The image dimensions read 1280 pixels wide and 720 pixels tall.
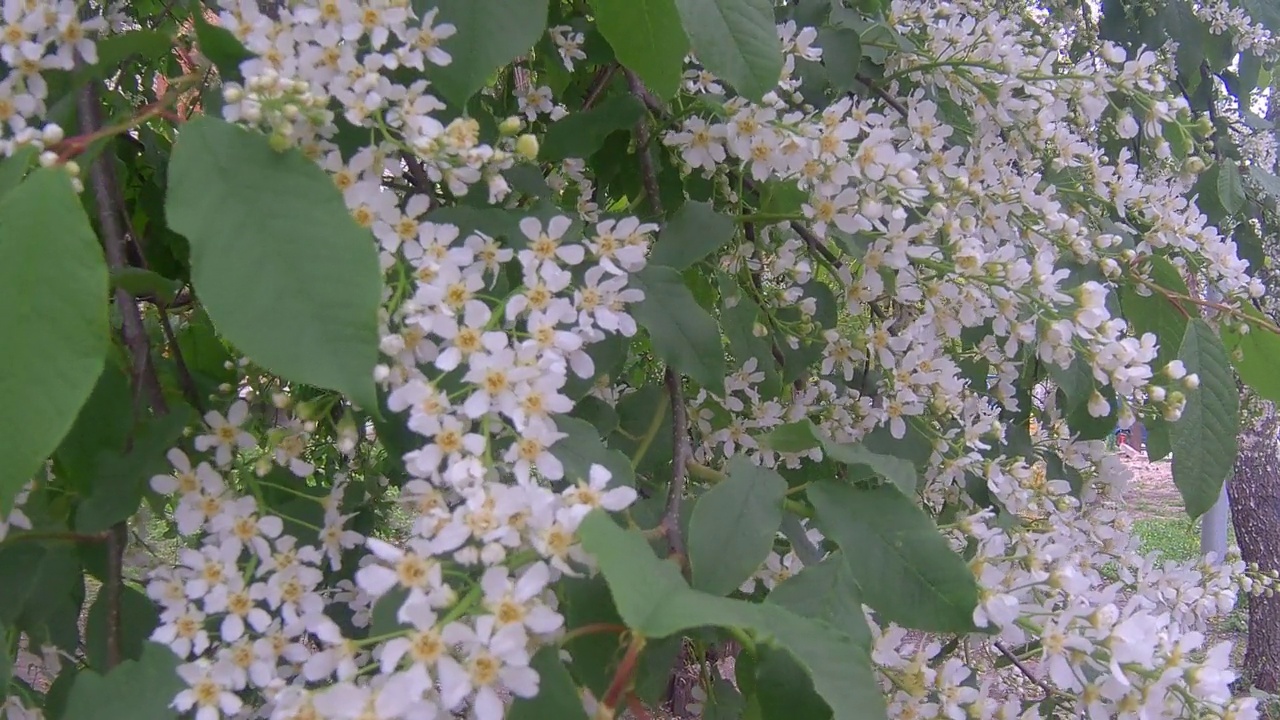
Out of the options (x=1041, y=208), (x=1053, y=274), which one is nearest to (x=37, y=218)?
(x=1053, y=274)

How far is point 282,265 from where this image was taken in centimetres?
55

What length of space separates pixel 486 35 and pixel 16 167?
0.33 meters

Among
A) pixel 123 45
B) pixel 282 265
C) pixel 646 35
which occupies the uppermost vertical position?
pixel 123 45

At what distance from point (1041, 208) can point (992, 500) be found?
0.34m

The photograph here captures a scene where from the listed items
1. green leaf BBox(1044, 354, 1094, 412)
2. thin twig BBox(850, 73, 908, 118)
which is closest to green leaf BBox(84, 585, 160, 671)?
green leaf BBox(1044, 354, 1094, 412)

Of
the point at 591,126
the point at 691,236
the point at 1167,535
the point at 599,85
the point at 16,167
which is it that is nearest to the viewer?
the point at 16,167

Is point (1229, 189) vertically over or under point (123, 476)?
under

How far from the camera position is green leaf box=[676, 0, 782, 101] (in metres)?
0.78

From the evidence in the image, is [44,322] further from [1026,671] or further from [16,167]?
[1026,671]

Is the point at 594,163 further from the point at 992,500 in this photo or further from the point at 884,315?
the point at 992,500

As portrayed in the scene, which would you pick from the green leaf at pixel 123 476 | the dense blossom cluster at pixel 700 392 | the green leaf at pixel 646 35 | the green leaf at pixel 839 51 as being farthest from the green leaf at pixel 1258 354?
the green leaf at pixel 123 476

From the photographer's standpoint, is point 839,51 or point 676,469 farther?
point 839,51

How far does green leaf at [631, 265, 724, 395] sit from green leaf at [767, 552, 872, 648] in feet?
0.78

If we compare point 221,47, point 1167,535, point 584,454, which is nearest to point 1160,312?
point 584,454
